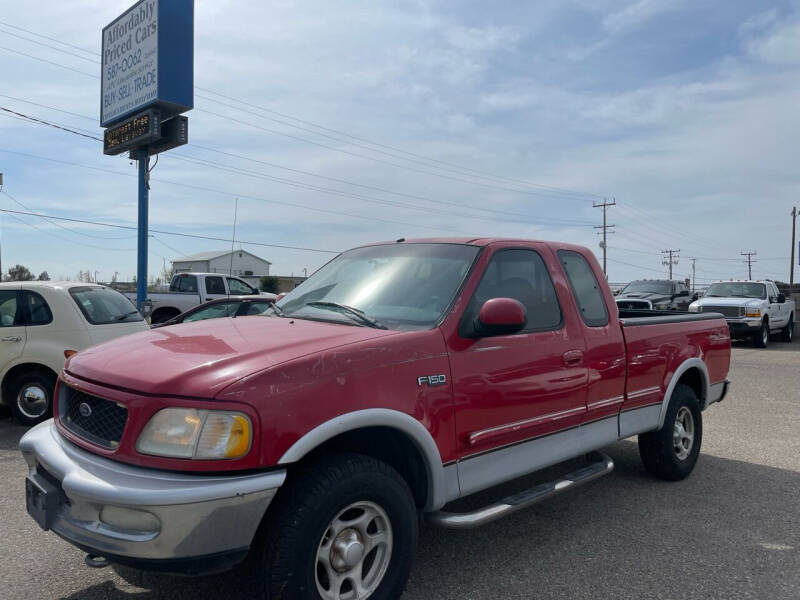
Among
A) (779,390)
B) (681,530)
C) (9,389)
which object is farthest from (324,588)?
(779,390)

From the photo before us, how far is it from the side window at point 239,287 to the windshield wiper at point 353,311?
53.1 feet

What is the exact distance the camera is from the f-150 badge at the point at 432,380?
307cm

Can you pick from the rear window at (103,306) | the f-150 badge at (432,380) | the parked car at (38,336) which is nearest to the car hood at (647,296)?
the rear window at (103,306)

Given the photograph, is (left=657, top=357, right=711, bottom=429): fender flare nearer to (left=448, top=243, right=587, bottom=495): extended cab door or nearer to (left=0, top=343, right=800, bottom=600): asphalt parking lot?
(left=0, top=343, right=800, bottom=600): asphalt parking lot

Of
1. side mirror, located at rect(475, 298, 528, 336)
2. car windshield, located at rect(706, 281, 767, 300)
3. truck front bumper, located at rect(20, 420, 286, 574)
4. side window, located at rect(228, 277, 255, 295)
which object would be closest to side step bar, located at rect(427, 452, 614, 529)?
side mirror, located at rect(475, 298, 528, 336)

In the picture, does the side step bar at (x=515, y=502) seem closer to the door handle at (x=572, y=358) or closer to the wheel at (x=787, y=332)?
the door handle at (x=572, y=358)

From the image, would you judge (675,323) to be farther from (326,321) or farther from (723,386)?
(326,321)

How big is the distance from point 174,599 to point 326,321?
62.3 inches

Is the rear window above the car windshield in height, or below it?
below

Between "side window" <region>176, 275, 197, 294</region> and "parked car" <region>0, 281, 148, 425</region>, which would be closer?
"parked car" <region>0, 281, 148, 425</region>

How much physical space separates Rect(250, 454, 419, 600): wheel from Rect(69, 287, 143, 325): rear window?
547 cm

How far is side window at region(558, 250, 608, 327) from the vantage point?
4305 millimetres

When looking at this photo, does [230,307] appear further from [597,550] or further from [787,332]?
[787,332]

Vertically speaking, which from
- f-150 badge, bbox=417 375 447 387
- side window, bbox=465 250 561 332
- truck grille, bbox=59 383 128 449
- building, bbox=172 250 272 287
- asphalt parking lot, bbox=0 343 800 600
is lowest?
asphalt parking lot, bbox=0 343 800 600
